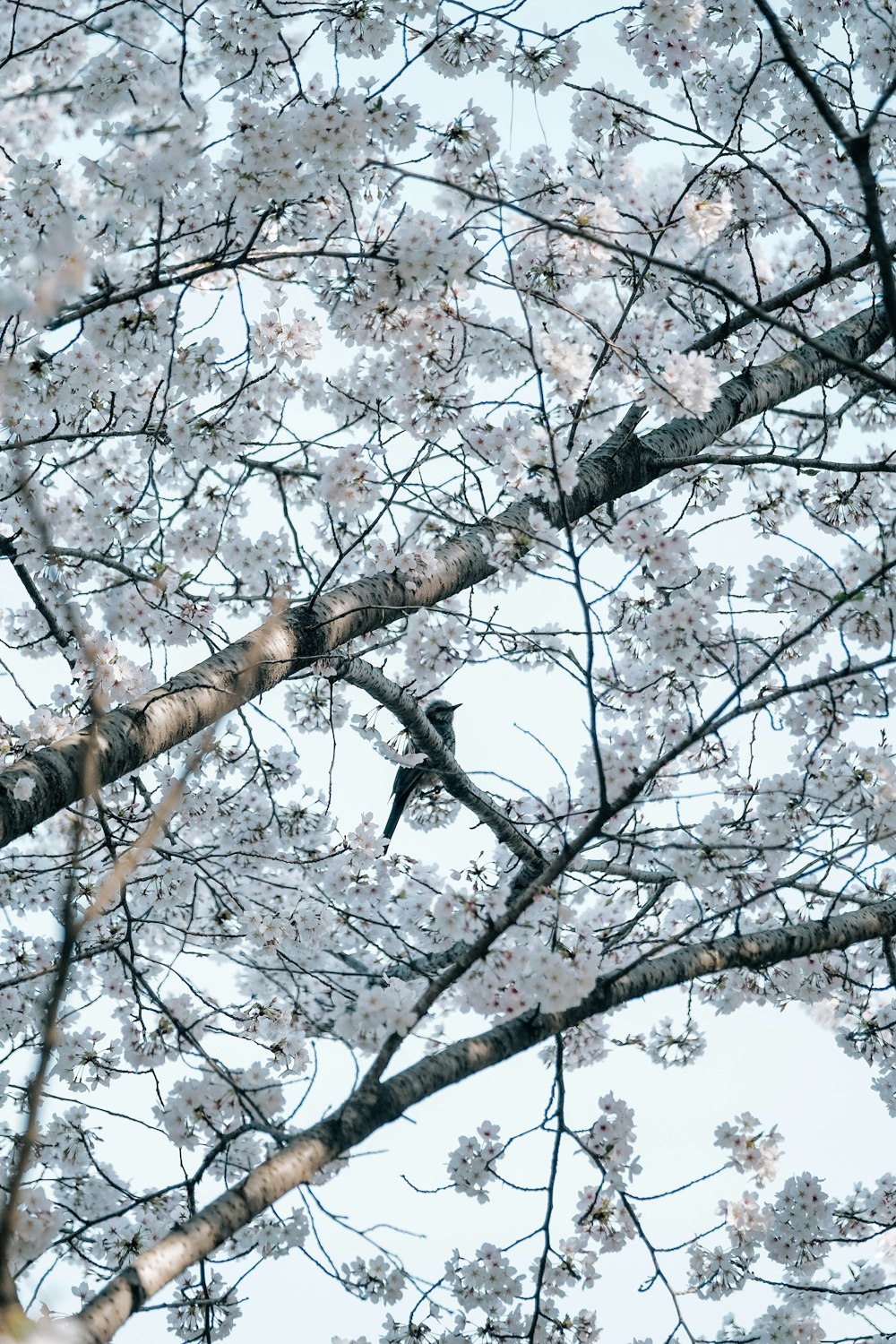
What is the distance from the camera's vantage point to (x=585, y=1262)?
465 centimetres

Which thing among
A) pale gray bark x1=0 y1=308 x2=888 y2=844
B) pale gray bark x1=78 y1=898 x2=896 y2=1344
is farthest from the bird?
pale gray bark x1=78 y1=898 x2=896 y2=1344

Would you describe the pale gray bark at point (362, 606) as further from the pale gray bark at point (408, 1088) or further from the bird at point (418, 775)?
the bird at point (418, 775)

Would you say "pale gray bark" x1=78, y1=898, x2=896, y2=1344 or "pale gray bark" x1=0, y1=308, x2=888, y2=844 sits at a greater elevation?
"pale gray bark" x1=0, y1=308, x2=888, y2=844

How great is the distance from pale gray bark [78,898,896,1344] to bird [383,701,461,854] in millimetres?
2451

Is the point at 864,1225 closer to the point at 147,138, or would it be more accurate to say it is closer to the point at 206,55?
the point at 147,138

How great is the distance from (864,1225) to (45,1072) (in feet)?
19.3

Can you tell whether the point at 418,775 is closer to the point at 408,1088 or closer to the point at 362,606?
the point at 362,606

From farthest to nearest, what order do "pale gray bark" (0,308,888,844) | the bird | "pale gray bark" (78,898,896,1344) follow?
the bird → "pale gray bark" (0,308,888,844) → "pale gray bark" (78,898,896,1344)

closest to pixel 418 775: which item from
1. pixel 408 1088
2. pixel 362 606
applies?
pixel 362 606

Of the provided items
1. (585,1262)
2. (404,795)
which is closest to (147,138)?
(404,795)

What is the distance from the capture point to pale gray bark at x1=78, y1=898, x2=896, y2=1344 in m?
2.15

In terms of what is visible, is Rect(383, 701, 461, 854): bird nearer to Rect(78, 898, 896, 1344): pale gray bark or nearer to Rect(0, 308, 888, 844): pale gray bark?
Rect(0, 308, 888, 844): pale gray bark

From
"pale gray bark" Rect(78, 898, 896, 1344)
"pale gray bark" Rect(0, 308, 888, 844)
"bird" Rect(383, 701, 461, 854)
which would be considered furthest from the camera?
"bird" Rect(383, 701, 461, 854)

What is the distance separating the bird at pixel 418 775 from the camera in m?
6.18
